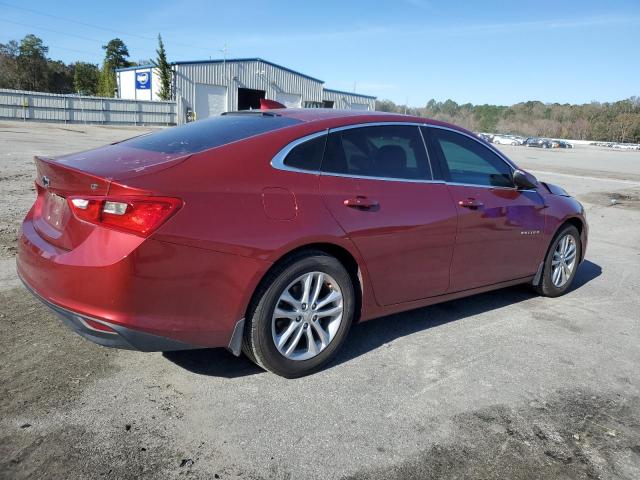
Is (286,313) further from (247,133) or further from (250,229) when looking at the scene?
(247,133)

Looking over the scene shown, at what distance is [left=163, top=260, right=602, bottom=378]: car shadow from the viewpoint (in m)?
3.44

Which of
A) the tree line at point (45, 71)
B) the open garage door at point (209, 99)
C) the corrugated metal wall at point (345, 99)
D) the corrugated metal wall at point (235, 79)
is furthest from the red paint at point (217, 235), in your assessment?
the tree line at point (45, 71)

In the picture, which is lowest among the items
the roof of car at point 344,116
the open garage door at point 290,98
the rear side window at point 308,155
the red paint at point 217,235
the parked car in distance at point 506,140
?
the parked car in distance at point 506,140

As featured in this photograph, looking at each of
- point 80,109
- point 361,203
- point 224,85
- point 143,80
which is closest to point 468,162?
point 361,203

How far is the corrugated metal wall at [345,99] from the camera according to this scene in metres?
54.7

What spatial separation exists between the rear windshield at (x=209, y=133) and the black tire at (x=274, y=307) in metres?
0.85

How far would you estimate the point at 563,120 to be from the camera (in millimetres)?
120750

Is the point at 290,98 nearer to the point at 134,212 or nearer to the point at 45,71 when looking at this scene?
the point at 45,71

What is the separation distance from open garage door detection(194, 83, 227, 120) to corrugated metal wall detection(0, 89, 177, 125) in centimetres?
225

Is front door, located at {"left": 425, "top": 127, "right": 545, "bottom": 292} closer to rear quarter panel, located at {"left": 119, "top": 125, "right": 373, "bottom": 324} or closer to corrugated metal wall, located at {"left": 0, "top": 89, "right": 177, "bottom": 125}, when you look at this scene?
rear quarter panel, located at {"left": 119, "top": 125, "right": 373, "bottom": 324}

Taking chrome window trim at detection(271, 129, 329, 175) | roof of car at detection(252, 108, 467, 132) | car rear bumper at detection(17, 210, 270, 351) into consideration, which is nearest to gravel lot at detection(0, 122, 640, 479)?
car rear bumper at detection(17, 210, 270, 351)

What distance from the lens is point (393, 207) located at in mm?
3625

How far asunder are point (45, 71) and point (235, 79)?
39452mm

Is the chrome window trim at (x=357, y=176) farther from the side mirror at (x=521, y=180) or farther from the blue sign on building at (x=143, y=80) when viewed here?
the blue sign on building at (x=143, y=80)
